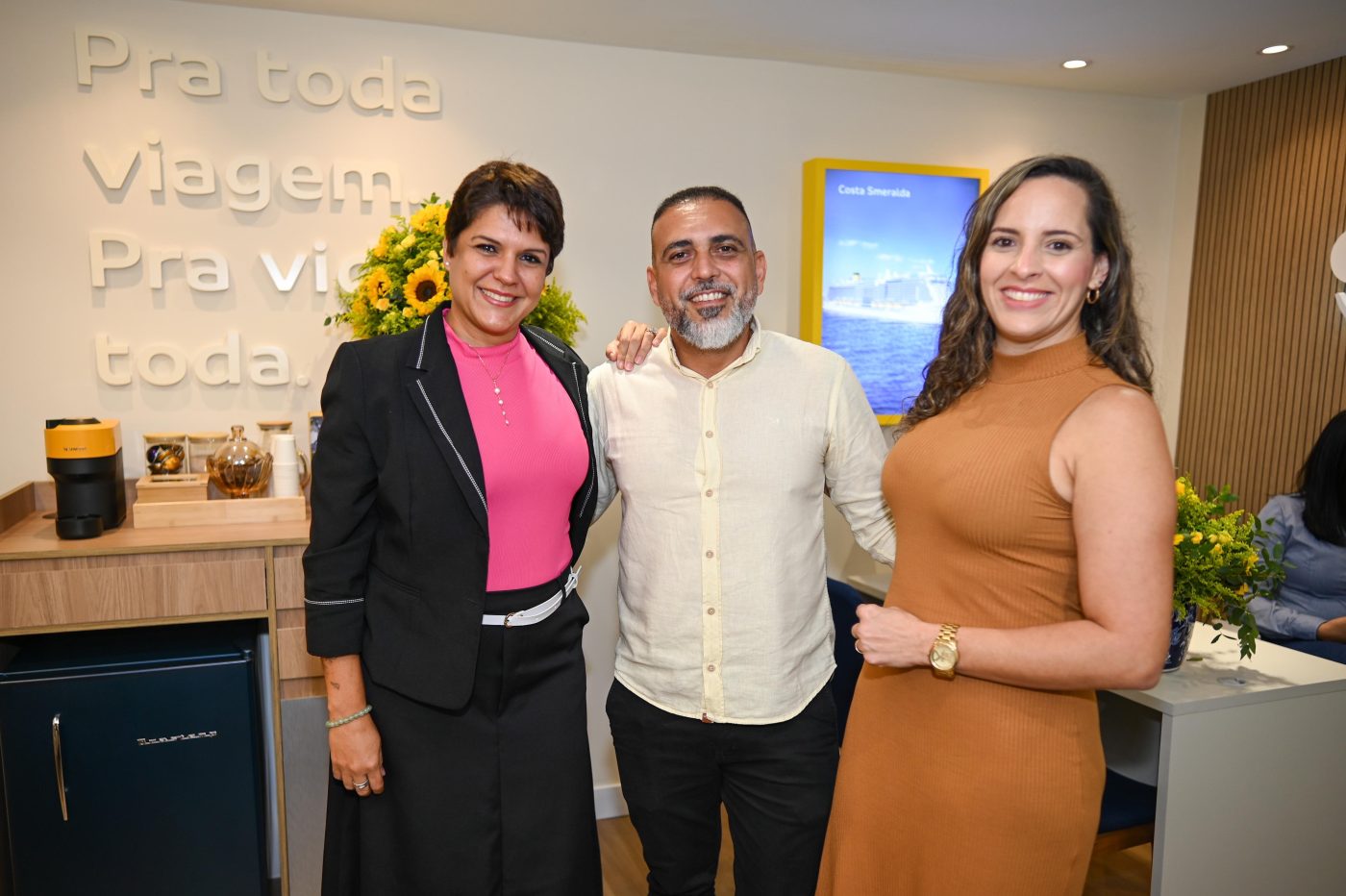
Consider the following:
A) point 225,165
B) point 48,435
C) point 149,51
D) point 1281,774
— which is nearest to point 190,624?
point 48,435

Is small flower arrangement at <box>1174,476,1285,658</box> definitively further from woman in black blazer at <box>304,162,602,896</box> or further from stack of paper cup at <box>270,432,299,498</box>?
stack of paper cup at <box>270,432,299,498</box>

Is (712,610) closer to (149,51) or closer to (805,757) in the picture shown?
(805,757)

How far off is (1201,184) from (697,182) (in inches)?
88.3

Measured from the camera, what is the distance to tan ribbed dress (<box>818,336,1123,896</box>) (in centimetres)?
140

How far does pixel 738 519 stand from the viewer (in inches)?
73.4

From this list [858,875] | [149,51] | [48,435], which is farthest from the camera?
[149,51]

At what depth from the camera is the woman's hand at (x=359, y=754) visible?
171 centimetres

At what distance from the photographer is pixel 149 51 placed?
2.78m

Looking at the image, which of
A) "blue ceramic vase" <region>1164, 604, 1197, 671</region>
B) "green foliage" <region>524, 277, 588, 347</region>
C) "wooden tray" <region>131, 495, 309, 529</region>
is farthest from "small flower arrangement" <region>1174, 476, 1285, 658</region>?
"wooden tray" <region>131, 495, 309, 529</region>

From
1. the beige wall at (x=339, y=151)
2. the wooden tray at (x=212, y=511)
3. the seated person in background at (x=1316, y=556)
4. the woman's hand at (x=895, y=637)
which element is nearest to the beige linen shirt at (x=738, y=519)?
the woman's hand at (x=895, y=637)

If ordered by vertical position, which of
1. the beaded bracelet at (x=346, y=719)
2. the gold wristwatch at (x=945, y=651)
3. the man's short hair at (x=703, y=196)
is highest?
the man's short hair at (x=703, y=196)

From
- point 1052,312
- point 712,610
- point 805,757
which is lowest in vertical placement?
point 805,757

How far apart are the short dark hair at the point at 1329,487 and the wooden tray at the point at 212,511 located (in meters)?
3.32

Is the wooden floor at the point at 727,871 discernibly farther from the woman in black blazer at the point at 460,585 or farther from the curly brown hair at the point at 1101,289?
the curly brown hair at the point at 1101,289
